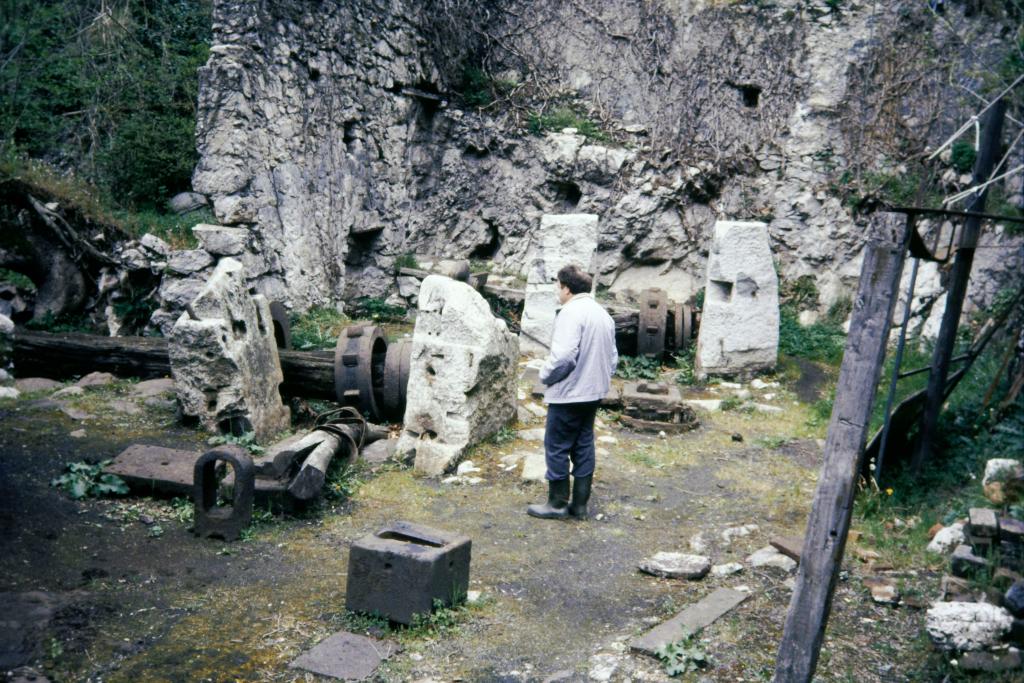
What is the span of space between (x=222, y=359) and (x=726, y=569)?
14.7 ft

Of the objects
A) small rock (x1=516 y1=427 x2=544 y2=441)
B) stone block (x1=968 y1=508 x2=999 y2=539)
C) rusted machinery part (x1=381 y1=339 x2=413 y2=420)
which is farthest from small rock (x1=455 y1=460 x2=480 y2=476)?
stone block (x1=968 y1=508 x2=999 y2=539)

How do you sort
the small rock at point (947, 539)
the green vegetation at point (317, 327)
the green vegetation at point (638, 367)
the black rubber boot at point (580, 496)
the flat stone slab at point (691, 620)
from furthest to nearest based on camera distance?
the green vegetation at point (638, 367) < the green vegetation at point (317, 327) < the black rubber boot at point (580, 496) < the small rock at point (947, 539) < the flat stone slab at point (691, 620)

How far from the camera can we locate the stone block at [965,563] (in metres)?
4.79

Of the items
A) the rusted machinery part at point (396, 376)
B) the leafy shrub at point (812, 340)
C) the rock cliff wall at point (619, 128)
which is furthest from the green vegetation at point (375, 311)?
the leafy shrub at point (812, 340)

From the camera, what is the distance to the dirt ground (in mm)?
4219

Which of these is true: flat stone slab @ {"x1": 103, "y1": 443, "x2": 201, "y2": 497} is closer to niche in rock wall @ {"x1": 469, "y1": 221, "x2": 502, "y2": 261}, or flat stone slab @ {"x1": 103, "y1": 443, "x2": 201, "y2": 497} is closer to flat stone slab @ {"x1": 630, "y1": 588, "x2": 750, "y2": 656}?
flat stone slab @ {"x1": 630, "y1": 588, "x2": 750, "y2": 656}

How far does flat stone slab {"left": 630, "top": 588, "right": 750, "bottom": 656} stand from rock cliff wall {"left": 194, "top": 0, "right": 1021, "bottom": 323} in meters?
8.10

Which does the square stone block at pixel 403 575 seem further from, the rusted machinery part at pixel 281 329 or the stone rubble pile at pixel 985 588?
the rusted machinery part at pixel 281 329

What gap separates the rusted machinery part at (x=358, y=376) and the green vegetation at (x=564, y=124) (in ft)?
22.3

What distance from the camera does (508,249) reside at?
46.1 feet

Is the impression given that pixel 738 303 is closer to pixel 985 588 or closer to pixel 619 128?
pixel 619 128

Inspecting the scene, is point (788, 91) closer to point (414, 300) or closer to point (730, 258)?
point (730, 258)

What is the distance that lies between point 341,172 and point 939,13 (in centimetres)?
906

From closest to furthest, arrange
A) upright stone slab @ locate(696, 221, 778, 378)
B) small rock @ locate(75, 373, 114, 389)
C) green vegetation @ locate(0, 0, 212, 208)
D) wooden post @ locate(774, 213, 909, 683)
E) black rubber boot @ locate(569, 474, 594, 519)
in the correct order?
wooden post @ locate(774, 213, 909, 683) → black rubber boot @ locate(569, 474, 594, 519) → small rock @ locate(75, 373, 114, 389) → upright stone slab @ locate(696, 221, 778, 378) → green vegetation @ locate(0, 0, 212, 208)
